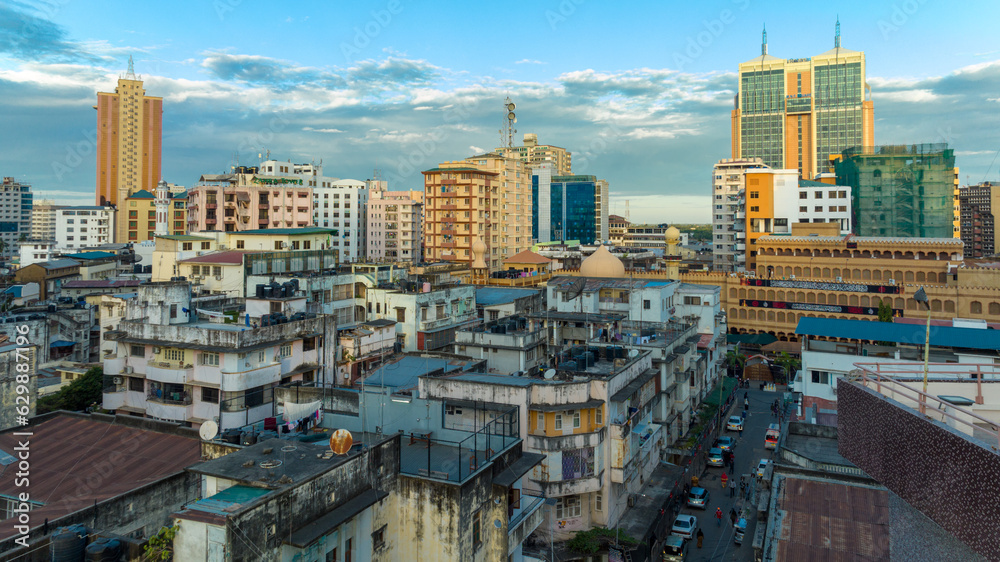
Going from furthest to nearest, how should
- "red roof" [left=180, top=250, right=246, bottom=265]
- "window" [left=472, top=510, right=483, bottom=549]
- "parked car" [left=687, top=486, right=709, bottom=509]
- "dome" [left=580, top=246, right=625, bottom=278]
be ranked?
"dome" [left=580, top=246, right=625, bottom=278] → "red roof" [left=180, top=250, right=246, bottom=265] → "parked car" [left=687, top=486, right=709, bottom=509] → "window" [left=472, top=510, right=483, bottom=549]

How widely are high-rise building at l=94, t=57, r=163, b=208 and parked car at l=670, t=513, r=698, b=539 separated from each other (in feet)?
494

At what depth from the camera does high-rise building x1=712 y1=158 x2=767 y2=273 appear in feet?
295

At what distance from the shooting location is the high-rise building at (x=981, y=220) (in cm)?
12788

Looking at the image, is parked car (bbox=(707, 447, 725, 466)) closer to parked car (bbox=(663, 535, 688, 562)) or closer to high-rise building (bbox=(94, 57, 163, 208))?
parked car (bbox=(663, 535, 688, 562))

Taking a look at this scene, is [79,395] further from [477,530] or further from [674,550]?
[674,550]

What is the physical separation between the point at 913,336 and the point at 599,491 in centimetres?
2210

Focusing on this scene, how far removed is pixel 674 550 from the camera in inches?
1117

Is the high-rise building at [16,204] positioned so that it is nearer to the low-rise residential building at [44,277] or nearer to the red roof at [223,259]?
the low-rise residential building at [44,277]

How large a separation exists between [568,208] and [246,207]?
89.5m

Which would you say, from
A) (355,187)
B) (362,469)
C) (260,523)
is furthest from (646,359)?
(355,187)

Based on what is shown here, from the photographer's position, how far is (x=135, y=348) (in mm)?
30594

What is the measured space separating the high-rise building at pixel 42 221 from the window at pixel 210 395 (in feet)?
569

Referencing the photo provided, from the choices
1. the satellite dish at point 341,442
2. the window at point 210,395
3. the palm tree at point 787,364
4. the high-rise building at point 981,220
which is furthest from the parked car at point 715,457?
the high-rise building at point 981,220

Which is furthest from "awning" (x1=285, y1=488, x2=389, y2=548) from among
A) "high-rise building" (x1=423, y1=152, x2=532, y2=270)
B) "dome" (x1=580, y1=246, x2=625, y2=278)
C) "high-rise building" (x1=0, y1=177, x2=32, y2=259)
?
"high-rise building" (x1=0, y1=177, x2=32, y2=259)
